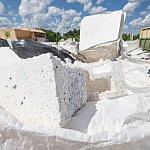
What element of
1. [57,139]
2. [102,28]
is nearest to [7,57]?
[57,139]

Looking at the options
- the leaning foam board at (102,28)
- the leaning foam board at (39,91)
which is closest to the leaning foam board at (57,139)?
the leaning foam board at (39,91)

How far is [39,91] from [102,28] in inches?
139

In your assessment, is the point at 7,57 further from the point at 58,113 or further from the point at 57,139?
the point at 57,139

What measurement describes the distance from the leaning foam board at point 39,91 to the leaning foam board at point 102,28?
10.4 feet

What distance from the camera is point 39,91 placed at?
1214 mm

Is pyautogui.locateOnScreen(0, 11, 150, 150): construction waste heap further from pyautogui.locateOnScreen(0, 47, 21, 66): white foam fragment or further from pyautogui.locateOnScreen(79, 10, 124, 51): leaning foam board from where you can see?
pyautogui.locateOnScreen(79, 10, 124, 51): leaning foam board

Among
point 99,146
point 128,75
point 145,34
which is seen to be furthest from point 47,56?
point 145,34

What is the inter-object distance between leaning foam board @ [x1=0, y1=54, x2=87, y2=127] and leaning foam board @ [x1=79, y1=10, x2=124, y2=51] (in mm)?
3161

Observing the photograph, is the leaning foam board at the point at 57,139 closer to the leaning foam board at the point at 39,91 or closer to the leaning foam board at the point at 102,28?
the leaning foam board at the point at 39,91

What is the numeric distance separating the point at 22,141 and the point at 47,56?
457mm

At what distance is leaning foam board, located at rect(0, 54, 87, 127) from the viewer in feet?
3.85

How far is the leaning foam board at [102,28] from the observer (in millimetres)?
4418

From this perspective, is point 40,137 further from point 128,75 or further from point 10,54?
point 128,75

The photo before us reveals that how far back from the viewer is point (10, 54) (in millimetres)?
1893
